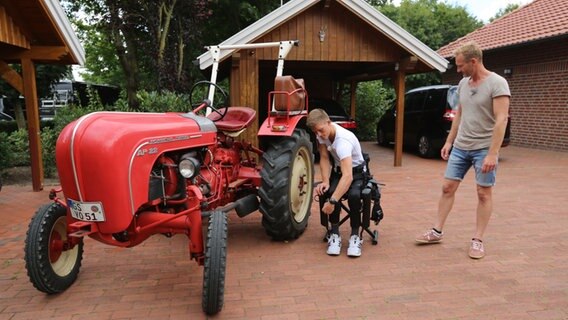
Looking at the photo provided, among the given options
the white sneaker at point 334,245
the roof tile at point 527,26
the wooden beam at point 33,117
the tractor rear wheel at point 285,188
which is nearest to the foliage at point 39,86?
the wooden beam at point 33,117

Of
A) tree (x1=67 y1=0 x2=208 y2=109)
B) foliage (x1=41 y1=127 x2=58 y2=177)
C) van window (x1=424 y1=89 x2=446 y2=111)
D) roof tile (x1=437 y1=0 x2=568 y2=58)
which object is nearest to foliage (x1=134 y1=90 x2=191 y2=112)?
foliage (x1=41 y1=127 x2=58 y2=177)

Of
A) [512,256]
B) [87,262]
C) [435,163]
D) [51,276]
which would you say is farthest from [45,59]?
[435,163]

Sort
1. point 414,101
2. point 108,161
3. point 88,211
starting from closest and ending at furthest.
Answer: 1. point 108,161
2. point 88,211
3. point 414,101

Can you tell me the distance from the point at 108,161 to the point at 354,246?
2300 mm

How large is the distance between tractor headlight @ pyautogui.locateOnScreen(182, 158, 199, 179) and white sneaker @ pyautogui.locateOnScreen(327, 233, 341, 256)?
60.8 inches

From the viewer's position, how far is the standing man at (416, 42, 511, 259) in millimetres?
3662

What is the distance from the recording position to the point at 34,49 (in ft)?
22.5

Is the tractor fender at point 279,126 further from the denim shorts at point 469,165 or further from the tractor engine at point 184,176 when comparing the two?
the denim shorts at point 469,165

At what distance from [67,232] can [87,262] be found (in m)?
0.74

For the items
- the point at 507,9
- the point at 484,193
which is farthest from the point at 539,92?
the point at 507,9

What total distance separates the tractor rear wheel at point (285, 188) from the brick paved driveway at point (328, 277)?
0.19 metres

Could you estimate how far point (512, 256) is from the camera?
158 inches

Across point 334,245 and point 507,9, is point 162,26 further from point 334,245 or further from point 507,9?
point 507,9

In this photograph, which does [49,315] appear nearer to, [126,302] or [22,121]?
[126,302]
